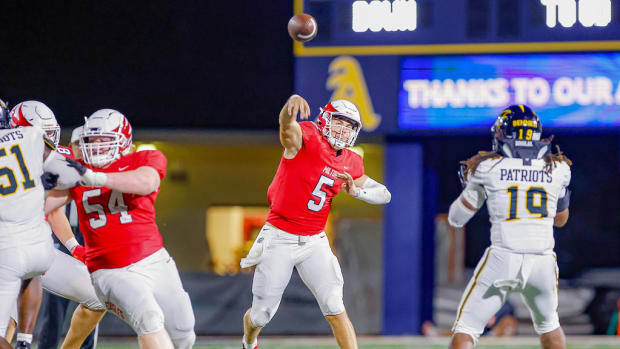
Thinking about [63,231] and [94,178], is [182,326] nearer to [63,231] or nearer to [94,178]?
[94,178]

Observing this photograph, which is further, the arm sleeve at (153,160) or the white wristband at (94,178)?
the arm sleeve at (153,160)

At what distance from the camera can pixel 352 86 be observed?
8.88 m

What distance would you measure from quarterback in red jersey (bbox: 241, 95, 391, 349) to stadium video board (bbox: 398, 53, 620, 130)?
3.09 meters

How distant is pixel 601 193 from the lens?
13641 mm

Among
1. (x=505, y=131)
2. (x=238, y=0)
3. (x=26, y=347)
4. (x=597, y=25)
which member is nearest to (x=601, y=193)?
(x=597, y=25)

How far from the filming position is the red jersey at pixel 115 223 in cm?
468

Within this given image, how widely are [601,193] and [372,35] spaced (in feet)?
21.2

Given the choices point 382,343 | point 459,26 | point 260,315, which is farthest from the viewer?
point 459,26

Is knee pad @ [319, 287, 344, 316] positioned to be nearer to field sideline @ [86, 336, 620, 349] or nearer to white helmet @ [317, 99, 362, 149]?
white helmet @ [317, 99, 362, 149]

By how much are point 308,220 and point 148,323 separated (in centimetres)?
149

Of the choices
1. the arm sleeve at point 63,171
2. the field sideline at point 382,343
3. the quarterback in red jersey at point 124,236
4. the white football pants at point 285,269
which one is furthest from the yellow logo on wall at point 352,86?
the arm sleeve at point 63,171

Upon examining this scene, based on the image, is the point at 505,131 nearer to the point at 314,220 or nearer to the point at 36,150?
the point at 314,220

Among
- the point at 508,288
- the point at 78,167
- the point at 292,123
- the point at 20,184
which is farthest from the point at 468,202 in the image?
the point at 20,184

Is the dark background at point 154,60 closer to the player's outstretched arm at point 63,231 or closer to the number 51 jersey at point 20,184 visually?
the player's outstretched arm at point 63,231
